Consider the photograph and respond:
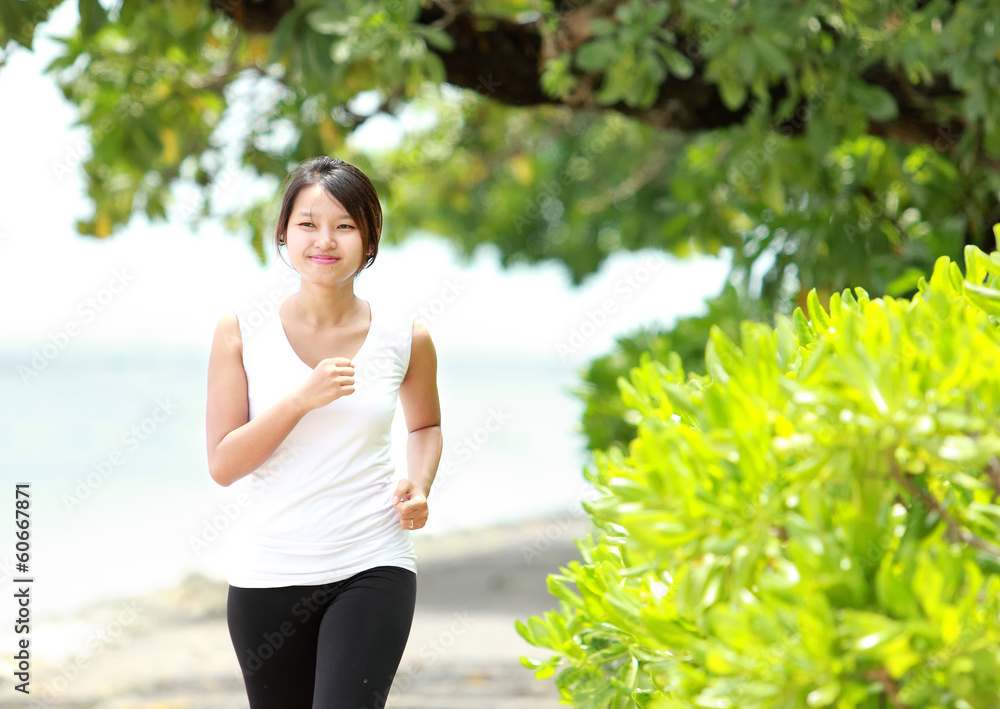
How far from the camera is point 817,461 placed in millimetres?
1346

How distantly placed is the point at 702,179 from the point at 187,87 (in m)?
3.07

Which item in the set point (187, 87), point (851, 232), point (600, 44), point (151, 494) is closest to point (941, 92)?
point (851, 232)

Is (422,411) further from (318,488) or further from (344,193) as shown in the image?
(344,193)

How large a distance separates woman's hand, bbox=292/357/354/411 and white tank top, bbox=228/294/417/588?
13 cm

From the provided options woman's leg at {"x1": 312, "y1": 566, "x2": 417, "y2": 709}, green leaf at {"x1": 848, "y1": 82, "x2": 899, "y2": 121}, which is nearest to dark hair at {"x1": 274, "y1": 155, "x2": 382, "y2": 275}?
woman's leg at {"x1": 312, "y1": 566, "x2": 417, "y2": 709}

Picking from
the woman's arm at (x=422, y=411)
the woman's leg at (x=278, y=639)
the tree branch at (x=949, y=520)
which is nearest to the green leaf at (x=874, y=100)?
the woman's arm at (x=422, y=411)

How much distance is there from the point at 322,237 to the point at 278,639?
0.94m

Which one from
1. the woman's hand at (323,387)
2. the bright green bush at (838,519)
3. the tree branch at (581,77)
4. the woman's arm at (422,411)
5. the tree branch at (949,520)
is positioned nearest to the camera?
the bright green bush at (838,519)

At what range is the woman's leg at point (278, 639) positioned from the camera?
2139mm

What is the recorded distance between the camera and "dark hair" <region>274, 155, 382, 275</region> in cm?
219

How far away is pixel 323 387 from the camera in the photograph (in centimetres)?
204

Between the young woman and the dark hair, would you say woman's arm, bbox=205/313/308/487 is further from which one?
the dark hair

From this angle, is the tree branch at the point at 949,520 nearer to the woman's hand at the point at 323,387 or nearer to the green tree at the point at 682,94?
the woman's hand at the point at 323,387

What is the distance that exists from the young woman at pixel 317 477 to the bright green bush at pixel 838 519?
31.7 inches
